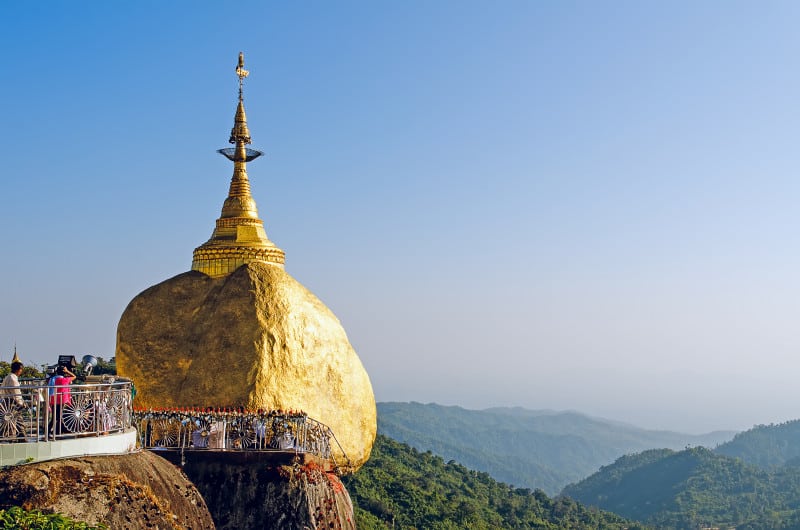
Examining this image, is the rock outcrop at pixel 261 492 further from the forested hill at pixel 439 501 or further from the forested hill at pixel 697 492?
the forested hill at pixel 697 492

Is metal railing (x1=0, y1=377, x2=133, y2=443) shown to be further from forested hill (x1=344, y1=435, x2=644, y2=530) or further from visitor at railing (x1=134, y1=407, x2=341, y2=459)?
forested hill (x1=344, y1=435, x2=644, y2=530)

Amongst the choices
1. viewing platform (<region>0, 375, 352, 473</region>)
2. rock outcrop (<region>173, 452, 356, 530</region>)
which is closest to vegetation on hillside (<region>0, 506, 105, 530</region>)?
viewing platform (<region>0, 375, 352, 473</region>)

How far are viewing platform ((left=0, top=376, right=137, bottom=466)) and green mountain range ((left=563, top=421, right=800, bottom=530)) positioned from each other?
106 metres

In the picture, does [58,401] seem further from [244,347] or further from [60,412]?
[244,347]

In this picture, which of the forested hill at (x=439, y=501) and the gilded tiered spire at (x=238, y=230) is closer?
the gilded tiered spire at (x=238, y=230)

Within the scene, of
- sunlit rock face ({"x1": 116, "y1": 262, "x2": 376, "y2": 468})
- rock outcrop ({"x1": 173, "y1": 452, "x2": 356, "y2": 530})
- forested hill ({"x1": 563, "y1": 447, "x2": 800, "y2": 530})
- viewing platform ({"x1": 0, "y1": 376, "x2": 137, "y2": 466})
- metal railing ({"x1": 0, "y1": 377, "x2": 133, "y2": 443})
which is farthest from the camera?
forested hill ({"x1": 563, "y1": 447, "x2": 800, "y2": 530})

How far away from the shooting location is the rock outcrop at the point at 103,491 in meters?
14.5

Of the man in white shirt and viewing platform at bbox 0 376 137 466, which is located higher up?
the man in white shirt

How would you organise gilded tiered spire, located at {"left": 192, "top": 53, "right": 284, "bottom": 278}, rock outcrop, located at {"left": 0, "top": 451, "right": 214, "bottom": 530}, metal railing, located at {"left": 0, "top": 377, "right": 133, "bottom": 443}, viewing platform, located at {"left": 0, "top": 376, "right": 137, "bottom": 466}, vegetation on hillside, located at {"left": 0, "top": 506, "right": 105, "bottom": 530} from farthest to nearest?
gilded tiered spire, located at {"left": 192, "top": 53, "right": 284, "bottom": 278}, metal railing, located at {"left": 0, "top": 377, "right": 133, "bottom": 443}, viewing platform, located at {"left": 0, "top": 376, "right": 137, "bottom": 466}, rock outcrop, located at {"left": 0, "top": 451, "right": 214, "bottom": 530}, vegetation on hillside, located at {"left": 0, "top": 506, "right": 105, "bottom": 530}

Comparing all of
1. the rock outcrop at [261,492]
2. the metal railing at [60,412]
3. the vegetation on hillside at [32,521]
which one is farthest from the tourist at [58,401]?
the rock outcrop at [261,492]

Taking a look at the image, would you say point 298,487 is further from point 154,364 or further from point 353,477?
point 353,477

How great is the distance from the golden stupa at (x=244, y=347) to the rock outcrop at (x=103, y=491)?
5.36 metres

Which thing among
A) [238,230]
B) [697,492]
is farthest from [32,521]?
[697,492]

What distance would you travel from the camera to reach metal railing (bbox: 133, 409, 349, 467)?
21.0 meters
